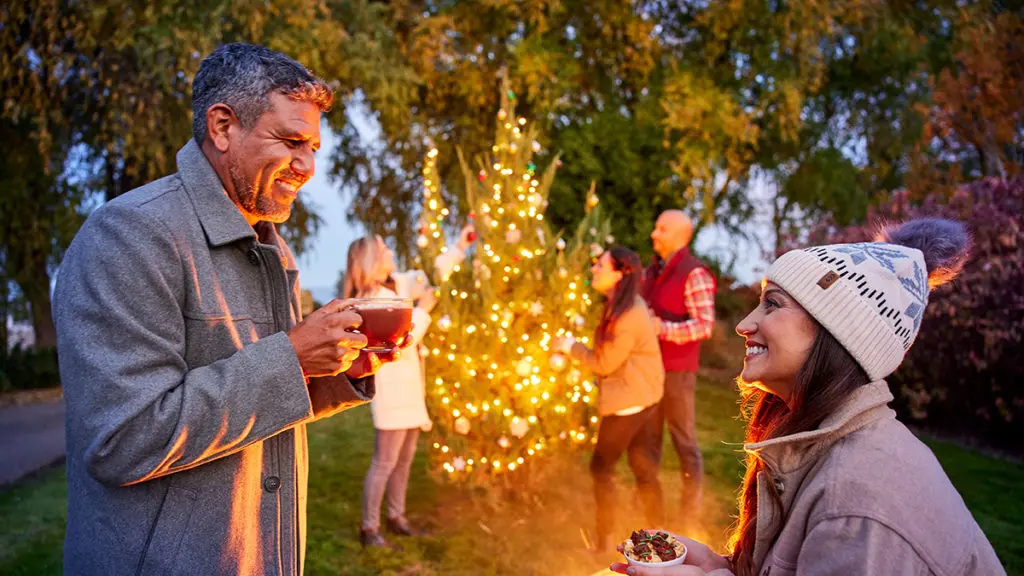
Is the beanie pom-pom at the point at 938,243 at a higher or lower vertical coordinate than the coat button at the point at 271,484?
higher

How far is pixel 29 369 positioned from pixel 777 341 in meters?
14.6

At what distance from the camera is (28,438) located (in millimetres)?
9523

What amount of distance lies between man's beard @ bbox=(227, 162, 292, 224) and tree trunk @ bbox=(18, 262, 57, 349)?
1251 cm

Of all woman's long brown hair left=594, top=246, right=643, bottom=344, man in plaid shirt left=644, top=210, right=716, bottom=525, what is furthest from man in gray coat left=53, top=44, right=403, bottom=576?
man in plaid shirt left=644, top=210, right=716, bottom=525

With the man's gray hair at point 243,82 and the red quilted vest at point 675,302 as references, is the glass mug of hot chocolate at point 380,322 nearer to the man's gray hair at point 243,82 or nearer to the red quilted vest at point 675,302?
the man's gray hair at point 243,82

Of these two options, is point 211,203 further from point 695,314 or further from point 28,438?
point 28,438

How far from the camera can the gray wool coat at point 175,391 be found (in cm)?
163

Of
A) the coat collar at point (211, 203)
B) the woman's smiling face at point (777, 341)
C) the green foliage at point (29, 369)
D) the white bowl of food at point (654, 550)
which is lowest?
the green foliage at point (29, 369)

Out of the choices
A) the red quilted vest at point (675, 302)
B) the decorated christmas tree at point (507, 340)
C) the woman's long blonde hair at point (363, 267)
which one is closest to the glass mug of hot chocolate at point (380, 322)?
the woman's long blonde hair at point (363, 267)

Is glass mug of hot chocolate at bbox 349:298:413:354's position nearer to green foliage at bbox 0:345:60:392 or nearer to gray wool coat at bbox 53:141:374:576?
gray wool coat at bbox 53:141:374:576

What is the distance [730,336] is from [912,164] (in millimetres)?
5433

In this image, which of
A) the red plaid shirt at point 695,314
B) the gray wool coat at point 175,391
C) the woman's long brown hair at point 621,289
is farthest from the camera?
the red plaid shirt at point 695,314

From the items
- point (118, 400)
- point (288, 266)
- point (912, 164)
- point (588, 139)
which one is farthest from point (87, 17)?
point (912, 164)

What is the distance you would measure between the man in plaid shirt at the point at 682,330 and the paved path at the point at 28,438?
6.76m
